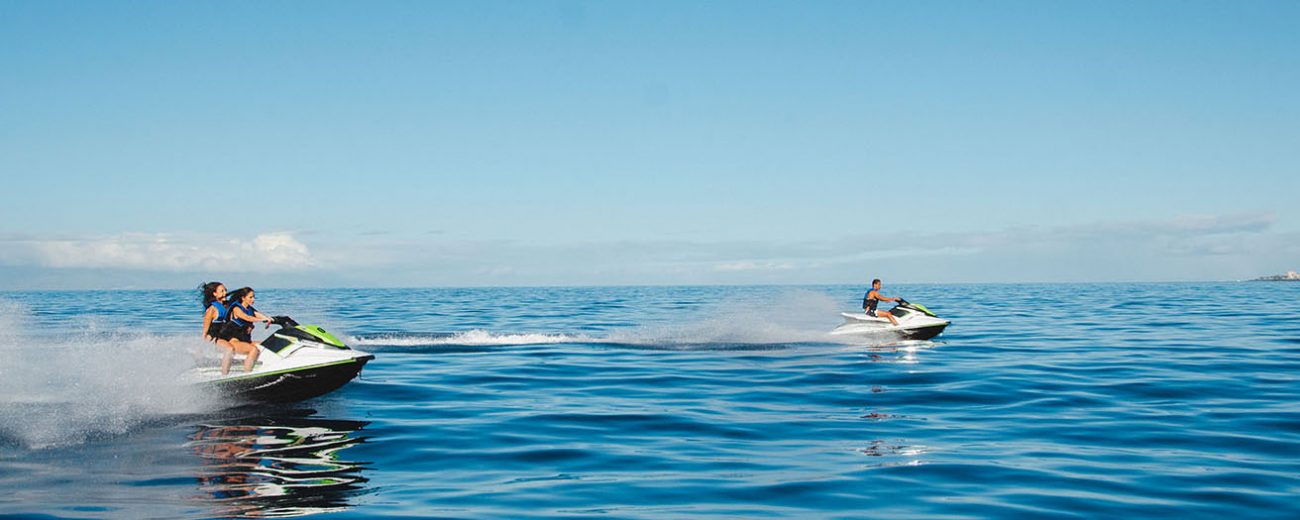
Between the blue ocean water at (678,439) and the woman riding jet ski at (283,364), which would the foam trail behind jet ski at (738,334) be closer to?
the blue ocean water at (678,439)

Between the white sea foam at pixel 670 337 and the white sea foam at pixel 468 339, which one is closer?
the white sea foam at pixel 468 339

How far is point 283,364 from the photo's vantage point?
603 inches

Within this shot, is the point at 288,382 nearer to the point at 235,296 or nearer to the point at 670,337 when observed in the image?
the point at 235,296

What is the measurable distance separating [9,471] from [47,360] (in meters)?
16.3

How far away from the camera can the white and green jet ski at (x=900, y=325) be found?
2814 centimetres

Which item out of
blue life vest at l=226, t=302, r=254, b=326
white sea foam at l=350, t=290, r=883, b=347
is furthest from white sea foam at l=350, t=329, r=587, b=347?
blue life vest at l=226, t=302, r=254, b=326

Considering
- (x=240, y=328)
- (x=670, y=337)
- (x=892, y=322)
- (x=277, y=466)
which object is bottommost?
(x=277, y=466)

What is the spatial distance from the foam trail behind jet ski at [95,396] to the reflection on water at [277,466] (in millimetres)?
1384

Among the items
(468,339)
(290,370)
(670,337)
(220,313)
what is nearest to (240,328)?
(220,313)

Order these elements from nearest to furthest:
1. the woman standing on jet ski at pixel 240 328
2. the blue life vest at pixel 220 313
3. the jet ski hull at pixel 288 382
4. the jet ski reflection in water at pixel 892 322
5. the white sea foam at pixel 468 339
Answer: the jet ski hull at pixel 288 382, the woman standing on jet ski at pixel 240 328, the blue life vest at pixel 220 313, the jet ski reflection in water at pixel 892 322, the white sea foam at pixel 468 339

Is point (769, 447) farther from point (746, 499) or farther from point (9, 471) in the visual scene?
point (9, 471)

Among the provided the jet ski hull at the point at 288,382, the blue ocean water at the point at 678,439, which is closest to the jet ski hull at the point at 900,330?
the blue ocean water at the point at 678,439

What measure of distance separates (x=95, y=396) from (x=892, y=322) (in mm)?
19593

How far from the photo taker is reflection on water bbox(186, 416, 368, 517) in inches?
360
